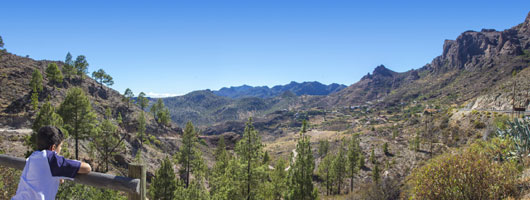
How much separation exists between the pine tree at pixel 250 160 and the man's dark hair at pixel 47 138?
19.7 metres

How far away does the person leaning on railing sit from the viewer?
10.8ft

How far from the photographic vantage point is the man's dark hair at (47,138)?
3380mm

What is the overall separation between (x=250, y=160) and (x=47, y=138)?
67.2 feet

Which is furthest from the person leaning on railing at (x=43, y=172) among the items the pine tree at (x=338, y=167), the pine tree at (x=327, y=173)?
the pine tree at (x=327, y=173)

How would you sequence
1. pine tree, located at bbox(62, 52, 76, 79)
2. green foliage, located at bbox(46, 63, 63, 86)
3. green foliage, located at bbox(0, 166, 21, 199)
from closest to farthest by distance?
green foliage, located at bbox(0, 166, 21, 199), green foliage, located at bbox(46, 63, 63, 86), pine tree, located at bbox(62, 52, 76, 79)

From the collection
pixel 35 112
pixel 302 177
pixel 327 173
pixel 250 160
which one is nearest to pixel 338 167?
pixel 327 173

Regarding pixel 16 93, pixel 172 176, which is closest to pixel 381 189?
pixel 172 176

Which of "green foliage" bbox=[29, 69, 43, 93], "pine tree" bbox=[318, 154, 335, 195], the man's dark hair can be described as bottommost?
"pine tree" bbox=[318, 154, 335, 195]

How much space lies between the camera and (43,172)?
3.31m

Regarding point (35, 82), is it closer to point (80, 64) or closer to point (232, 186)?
point (80, 64)

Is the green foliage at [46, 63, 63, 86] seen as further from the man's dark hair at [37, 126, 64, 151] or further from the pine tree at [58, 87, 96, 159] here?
the man's dark hair at [37, 126, 64, 151]

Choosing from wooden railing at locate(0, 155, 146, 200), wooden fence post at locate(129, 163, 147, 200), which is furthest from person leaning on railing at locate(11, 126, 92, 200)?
wooden fence post at locate(129, 163, 147, 200)

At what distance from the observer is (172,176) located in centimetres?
2658

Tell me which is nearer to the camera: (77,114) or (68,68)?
(77,114)
